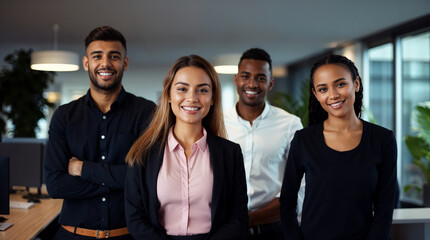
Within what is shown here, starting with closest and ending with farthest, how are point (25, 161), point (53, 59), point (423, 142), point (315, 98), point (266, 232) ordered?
point (315, 98) → point (266, 232) → point (25, 161) → point (53, 59) → point (423, 142)

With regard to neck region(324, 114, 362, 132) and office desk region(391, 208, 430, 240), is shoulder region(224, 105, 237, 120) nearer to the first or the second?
neck region(324, 114, 362, 132)

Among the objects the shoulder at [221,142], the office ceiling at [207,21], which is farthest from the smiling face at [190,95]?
the office ceiling at [207,21]

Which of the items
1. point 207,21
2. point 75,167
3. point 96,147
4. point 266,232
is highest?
point 207,21

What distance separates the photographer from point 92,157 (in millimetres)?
2180

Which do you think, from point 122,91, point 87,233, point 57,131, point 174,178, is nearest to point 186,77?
point 174,178

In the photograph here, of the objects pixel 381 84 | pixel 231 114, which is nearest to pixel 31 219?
pixel 231 114

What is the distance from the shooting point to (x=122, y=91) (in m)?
2.29

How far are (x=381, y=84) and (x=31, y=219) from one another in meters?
6.48

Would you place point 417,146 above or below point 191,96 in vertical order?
below

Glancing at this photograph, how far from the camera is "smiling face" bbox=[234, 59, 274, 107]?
2568mm

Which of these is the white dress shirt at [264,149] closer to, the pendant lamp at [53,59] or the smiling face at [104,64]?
the smiling face at [104,64]

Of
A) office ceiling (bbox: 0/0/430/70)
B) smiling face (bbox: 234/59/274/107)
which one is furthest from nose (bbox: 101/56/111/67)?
office ceiling (bbox: 0/0/430/70)

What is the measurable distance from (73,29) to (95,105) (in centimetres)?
563

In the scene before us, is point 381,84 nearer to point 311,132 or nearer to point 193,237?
point 311,132
